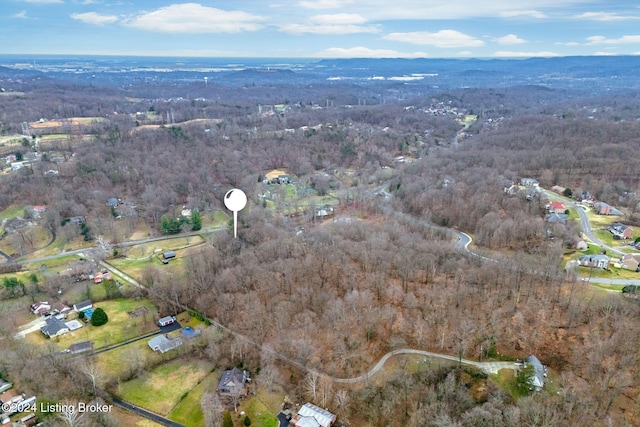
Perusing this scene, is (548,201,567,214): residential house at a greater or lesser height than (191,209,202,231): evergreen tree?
greater

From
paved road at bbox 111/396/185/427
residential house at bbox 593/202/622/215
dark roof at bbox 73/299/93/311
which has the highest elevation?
residential house at bbox 593/202/622/215

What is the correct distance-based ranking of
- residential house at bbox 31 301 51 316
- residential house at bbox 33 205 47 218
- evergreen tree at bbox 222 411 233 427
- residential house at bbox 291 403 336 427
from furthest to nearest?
residential house at bbox 33 205 47 218 → residential house at bbox 31 301 51 316 → residential house at bbox 291 403 336 427 → evergreen tree at bbox 222 411 233 427

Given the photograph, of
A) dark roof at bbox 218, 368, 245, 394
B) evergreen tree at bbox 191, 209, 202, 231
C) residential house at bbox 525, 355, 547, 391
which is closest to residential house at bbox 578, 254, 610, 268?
residential house at bbox 525, 355, 547, 391

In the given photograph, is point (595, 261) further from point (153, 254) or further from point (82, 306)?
point (82, 306)

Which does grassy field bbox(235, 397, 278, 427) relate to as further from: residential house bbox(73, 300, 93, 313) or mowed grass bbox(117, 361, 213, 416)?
residential house bbox(73, 300, 93, 313)

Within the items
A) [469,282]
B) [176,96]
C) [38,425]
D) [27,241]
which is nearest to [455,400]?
[469,282]

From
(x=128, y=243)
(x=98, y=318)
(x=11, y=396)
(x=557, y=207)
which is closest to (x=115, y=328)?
(x=98, y=318)

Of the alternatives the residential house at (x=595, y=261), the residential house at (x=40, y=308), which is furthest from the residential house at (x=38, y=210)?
the residential house at (x=595, y=261)

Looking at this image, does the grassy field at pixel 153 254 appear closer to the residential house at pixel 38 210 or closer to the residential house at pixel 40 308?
the residential house at pixel 40 308
